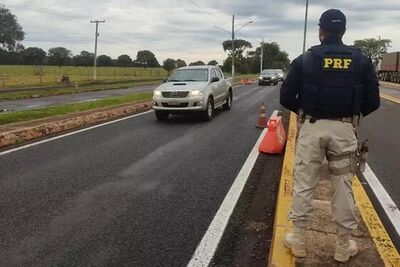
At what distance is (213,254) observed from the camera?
425 centimetres

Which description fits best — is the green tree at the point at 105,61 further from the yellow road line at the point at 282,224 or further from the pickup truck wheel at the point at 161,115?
the yellow road line at the point at 282,224

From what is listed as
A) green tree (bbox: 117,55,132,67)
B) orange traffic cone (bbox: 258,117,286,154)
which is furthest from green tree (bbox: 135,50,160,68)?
orange traffic cone (bbox: 258,117,286,154)

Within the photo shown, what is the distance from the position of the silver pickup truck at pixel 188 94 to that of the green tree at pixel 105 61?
104474 millimetres

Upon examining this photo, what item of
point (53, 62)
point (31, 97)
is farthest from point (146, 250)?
point (53, 62)

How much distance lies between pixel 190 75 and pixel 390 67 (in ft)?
152

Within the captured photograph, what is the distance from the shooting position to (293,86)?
3.84 metres

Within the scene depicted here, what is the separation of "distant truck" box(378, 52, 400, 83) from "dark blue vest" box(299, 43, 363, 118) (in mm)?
52868

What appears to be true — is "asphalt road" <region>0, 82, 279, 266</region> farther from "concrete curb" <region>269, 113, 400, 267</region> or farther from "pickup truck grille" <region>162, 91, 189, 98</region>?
"pickup truck grille" <region>162, 91, 189, 98</region>

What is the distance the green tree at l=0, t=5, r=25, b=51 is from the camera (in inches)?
4220

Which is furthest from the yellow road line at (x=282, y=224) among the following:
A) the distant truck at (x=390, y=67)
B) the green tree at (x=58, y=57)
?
the green tree at (x=58, y=57)

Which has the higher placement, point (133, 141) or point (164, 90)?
point (164, 90)

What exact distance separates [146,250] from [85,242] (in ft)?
2.06

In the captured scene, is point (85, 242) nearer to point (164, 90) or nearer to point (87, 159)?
point (87, 159)

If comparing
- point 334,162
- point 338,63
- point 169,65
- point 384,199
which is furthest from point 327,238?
point 169,65
